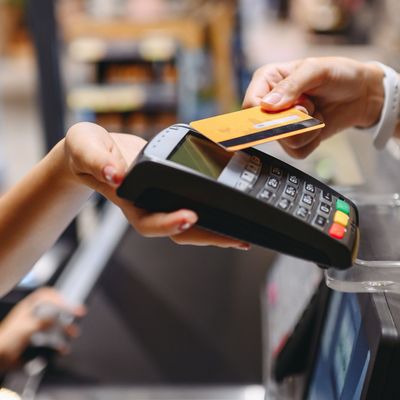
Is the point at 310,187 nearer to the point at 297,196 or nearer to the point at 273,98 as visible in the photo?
the point at 297,196

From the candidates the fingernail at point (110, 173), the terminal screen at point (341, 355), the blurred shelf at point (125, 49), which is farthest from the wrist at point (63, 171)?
the blurred shelf at point (125, 49)

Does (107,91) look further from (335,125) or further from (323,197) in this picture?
(323,197)

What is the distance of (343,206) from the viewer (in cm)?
62

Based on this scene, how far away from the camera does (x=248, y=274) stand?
139cm

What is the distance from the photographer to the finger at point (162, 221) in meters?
0.55

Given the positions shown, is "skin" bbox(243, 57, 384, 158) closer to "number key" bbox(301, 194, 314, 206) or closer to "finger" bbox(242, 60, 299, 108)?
"finger" bbox(242, 60, 299, 108)

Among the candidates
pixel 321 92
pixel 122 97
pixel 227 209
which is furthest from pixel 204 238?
pixel 122 97

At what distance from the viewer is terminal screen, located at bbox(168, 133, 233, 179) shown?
58cm

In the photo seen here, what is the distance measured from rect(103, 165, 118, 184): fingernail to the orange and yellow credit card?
0.34 ft

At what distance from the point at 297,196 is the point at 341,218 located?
47 mm

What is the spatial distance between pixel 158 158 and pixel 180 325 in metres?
0.72

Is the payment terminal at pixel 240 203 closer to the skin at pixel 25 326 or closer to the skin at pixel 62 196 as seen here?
the skin at pixel 62 196

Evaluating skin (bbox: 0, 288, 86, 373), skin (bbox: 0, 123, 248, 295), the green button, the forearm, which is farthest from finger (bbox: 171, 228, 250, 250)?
skin (bbox: 0, 288, 86, 373)

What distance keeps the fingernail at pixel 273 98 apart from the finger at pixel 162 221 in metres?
0.21
